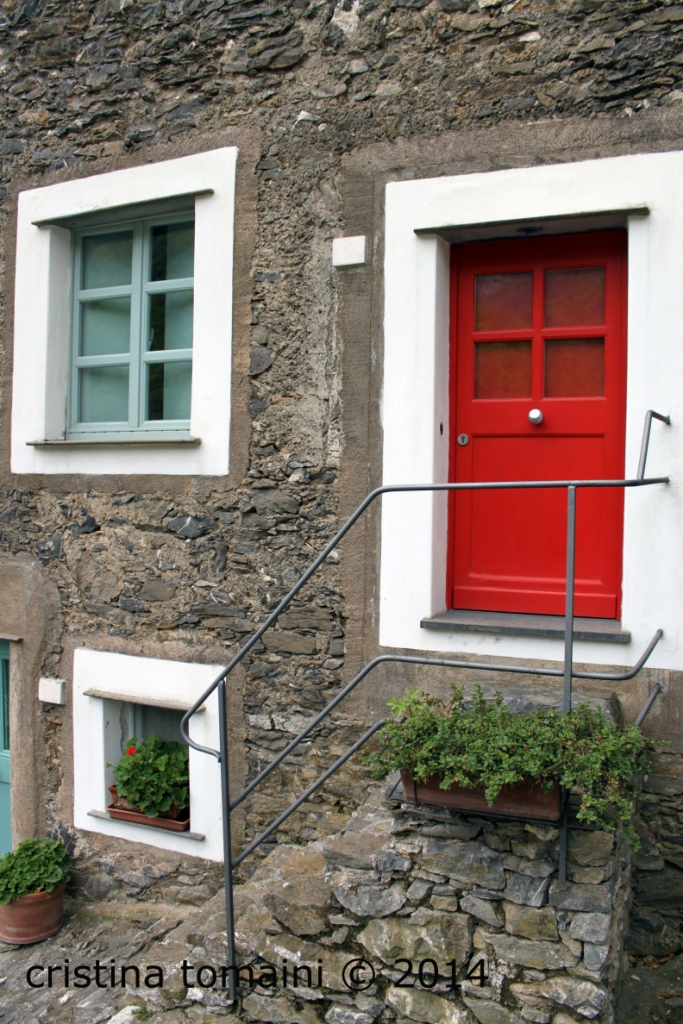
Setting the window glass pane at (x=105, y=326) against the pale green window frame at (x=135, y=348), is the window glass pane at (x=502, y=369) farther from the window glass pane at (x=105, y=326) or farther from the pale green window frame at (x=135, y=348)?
the window glass pane at (x=105, y=326)

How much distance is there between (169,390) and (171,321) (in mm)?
395

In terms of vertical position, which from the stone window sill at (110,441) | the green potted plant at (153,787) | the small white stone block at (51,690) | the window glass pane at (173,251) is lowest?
the green potted plant at (153,787)

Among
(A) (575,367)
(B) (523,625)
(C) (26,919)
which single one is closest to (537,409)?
(A) (575,367)

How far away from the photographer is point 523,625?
3.74 m

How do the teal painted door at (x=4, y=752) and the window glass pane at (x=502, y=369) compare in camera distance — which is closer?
the window glass pane at (x=502, y=369)

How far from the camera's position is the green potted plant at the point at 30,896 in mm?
4504

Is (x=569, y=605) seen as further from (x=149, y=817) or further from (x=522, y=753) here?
(x=149, y=817)

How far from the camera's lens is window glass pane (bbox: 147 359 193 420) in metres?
4.78

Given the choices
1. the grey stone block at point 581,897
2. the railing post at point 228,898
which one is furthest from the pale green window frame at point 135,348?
the grey stone block at point 581,897

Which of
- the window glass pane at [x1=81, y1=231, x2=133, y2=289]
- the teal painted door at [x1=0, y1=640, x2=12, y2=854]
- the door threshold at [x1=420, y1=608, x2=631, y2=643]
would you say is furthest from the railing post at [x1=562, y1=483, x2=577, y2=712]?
the teal painted door at [x1=0, y1=640, x2=12, y2=854]

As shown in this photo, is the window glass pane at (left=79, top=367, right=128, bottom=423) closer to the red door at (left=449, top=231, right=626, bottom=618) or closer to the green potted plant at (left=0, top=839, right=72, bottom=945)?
the red door at (left=449, top=231, right=626, bottom=618)

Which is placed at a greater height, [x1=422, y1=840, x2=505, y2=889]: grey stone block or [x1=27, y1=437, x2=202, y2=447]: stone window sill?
[x1=27, y1=437, x2=202, y2=447]: stone window sill

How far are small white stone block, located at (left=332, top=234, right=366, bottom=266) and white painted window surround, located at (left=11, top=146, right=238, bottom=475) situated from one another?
24.3 inches

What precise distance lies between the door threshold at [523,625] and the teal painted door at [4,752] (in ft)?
9.57
